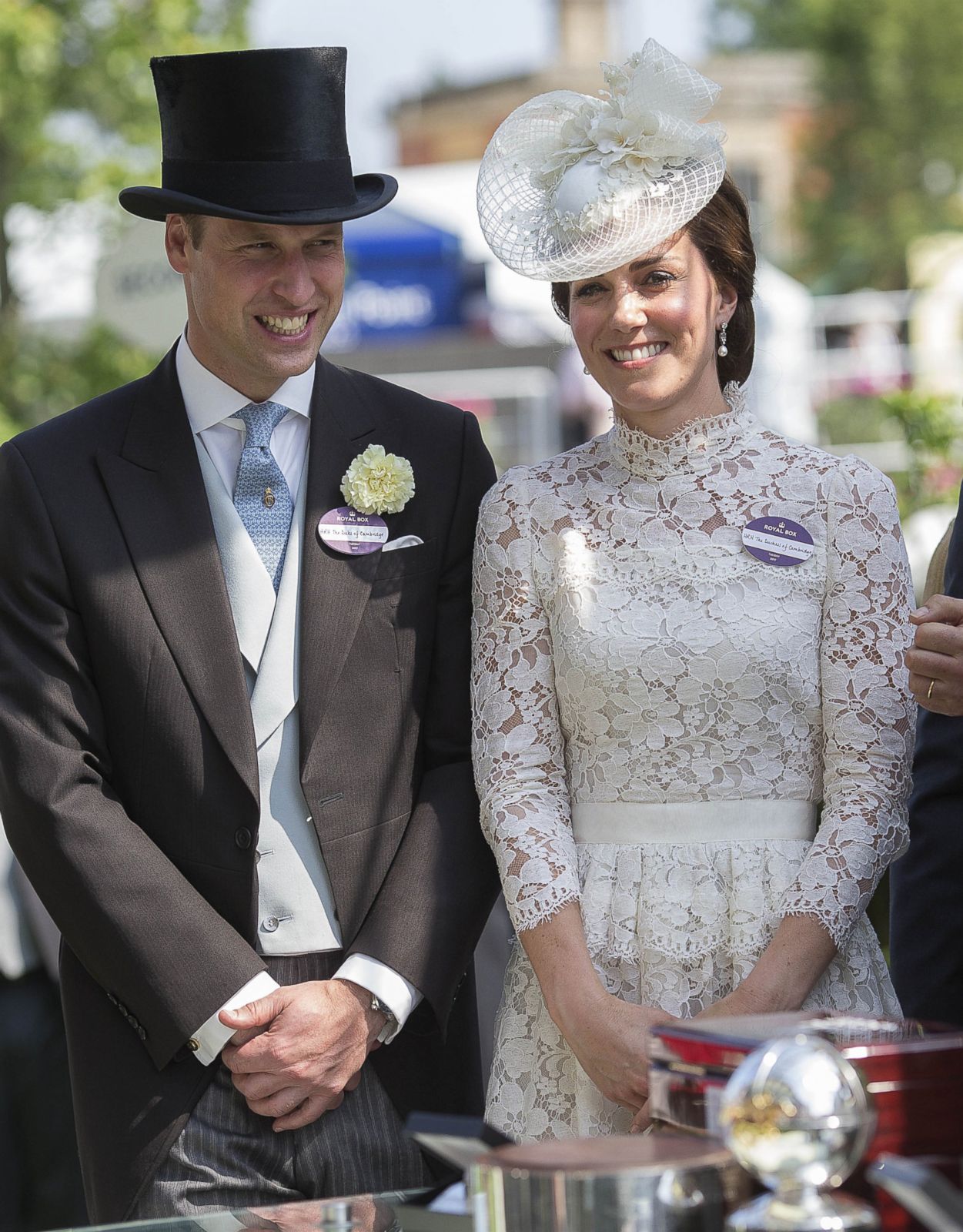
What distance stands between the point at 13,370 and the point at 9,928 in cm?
506

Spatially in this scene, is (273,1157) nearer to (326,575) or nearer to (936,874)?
(326,575)

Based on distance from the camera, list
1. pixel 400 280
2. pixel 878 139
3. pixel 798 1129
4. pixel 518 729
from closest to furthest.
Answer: pixel 798 1129, pixel 518 729, pixel 400 280, pixel 878 139

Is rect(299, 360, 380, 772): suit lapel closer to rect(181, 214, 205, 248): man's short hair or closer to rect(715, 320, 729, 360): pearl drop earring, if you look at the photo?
rect(181, 214, 205, 248): man's short hair

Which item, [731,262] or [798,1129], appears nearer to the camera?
[798,1129]

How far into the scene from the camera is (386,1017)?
2432mm

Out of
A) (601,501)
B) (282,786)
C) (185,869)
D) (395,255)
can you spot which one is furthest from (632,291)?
(395,255)

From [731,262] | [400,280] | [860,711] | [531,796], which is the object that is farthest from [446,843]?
[400,280]

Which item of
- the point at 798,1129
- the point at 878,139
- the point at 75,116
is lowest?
the point at 798,1129

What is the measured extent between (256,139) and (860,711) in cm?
123

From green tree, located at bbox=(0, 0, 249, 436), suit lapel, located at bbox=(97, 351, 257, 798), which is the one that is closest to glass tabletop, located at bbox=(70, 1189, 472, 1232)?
suit lapel, located at bbox=(97, 351, 257, 798)

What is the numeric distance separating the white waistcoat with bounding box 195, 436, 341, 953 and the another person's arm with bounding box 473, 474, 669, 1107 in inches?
10.5

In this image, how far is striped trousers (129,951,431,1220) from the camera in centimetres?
239

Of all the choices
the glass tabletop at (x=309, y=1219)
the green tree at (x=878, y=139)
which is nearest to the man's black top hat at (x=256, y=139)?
the glass tabletop at (x=309, y=1219)

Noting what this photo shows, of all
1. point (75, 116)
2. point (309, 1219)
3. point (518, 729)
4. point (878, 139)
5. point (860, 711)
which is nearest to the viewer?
point (309, 1219)
